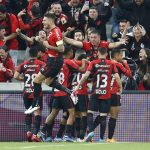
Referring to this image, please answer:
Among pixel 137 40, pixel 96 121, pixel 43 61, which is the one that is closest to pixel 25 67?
pixel 43 61

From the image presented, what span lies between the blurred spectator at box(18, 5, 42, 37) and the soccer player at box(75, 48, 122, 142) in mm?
4209

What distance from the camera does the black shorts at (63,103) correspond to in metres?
17.4

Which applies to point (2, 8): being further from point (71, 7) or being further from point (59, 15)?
point (71, 7)

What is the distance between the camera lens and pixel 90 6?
68.4ft

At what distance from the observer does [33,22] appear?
2086cm

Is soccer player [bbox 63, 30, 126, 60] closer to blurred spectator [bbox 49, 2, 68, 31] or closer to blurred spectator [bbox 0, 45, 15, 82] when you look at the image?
blurred spectator [bbox 0, 45, 15, 82]

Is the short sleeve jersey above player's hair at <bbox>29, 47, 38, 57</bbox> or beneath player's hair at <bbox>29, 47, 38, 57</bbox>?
above

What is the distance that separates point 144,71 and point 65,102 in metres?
2.31

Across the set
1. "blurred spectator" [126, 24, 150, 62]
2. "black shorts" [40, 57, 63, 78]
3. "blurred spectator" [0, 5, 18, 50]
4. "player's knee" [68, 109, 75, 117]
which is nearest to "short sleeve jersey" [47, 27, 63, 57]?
"black shorts" [40, 57, 63, 78]

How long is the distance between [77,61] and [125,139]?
218 centimetres

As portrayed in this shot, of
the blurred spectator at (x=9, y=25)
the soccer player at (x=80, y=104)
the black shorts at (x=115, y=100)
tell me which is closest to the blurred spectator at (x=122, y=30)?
the soccer player at (x=80, y=104)

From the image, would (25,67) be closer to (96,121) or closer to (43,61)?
(43,61)

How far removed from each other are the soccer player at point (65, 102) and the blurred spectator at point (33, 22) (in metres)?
3.54

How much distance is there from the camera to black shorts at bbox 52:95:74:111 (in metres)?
17.4
